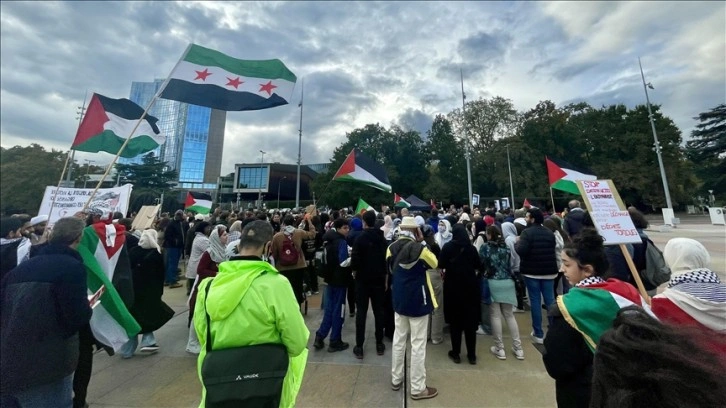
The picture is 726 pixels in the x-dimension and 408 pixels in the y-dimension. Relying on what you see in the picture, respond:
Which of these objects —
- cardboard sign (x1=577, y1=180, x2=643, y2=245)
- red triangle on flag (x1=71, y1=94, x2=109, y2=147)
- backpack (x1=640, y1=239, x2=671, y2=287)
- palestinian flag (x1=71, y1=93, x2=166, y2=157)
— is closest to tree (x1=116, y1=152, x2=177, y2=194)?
palestinian flag (x1=71, y1=93, x2=166, y2=157)

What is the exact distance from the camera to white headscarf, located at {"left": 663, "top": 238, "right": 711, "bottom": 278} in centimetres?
200

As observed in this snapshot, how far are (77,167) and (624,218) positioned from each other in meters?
65.7

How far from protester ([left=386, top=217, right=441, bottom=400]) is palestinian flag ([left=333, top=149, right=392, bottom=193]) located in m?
4.60

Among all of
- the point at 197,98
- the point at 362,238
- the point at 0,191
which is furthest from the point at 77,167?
the point at 362,238

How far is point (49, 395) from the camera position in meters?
2.17

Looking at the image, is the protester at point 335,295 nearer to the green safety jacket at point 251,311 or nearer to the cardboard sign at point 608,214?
the green safety jacket at point 251,311

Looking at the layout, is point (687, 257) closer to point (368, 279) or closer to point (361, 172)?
point (368, 279)

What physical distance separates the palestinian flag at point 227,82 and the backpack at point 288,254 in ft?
10.0

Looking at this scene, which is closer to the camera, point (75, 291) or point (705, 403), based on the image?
point (705, 403)

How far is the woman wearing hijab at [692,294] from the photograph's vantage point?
1.76m

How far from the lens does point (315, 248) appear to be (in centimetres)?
704

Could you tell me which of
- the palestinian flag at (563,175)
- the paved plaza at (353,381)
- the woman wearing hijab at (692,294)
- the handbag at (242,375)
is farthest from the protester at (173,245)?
the palestinian flag at (563,175)

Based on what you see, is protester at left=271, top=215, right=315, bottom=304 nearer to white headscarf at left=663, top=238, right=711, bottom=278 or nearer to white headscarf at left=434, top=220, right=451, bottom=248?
white headscarf at left=434, top=220, right=451, bottom=248

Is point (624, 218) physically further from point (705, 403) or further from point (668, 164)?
point (668, 164)
